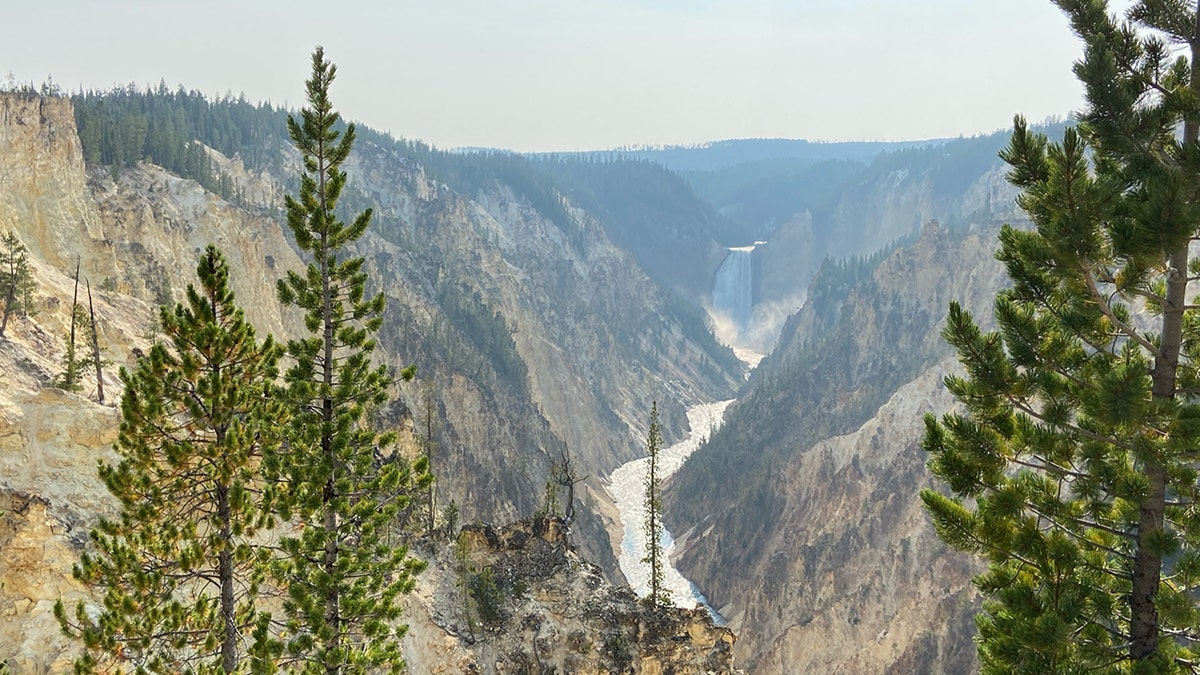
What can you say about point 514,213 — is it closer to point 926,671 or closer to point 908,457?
point 908,457

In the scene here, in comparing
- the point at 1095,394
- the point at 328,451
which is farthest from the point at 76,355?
the point at 1095,394

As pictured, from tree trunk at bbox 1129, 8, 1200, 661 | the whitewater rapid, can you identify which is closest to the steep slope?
the whitewater rapid

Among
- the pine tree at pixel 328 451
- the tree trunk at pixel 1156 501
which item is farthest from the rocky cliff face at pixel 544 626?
the tree trunk at pixel 1156 501

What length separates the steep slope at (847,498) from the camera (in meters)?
65.9

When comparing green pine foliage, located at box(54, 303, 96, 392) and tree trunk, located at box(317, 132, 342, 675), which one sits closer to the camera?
tree trunk, located at box(317, 132, 342, 675)

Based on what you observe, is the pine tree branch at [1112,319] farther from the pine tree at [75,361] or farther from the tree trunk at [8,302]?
the tree trunk at [8,302]

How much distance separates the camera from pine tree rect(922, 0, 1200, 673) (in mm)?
9914

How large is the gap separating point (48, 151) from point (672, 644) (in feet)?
148

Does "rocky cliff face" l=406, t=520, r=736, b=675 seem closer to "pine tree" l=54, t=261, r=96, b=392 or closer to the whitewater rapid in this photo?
"pine tree" l=54, t=261, r=96, b=392

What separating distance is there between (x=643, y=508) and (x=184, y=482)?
88.7 m

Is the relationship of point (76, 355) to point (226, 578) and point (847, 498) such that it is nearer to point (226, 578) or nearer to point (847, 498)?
point (226, 578)

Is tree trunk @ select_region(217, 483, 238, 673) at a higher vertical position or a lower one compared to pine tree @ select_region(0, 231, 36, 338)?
lower

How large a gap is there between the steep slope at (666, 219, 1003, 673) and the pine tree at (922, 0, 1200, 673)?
182 ft

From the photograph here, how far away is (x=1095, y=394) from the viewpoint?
1019 centimetres
